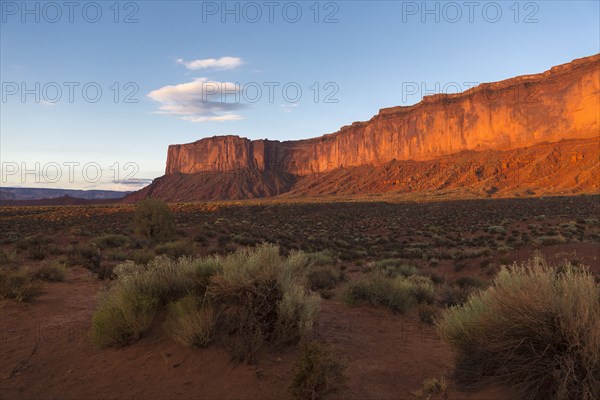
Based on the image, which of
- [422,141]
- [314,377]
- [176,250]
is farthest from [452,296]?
[422,141]

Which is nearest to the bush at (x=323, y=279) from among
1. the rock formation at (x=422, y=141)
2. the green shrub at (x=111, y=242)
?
the green shrub at (x=111, y=242)

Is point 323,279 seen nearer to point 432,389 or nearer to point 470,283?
point 470,283

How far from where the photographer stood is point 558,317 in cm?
332

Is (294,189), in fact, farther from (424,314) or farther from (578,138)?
(424,314)

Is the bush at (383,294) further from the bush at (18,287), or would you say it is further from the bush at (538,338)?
the bush at (18,287)

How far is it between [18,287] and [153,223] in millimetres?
10947

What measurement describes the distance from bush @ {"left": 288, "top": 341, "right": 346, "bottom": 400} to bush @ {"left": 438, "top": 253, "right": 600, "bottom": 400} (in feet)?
4.22

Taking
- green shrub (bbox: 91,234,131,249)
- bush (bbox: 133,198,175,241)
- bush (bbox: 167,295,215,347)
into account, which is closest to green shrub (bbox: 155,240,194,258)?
green shrub (bbox: 91,234,131,249)

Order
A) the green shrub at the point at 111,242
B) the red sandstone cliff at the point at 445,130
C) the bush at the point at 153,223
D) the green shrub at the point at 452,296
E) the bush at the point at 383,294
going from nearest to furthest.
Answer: the bush at the point at 383,294, the green shrub at the point at 452,296, the green shrub at the point at 111,242, the bush at the point at 153,223, the red sandstone cliff at the point at 445,130

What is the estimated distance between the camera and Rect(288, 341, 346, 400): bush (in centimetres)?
366

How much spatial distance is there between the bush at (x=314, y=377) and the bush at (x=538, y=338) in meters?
1.29

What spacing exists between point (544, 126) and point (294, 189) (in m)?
62.5

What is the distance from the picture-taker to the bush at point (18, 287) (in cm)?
682

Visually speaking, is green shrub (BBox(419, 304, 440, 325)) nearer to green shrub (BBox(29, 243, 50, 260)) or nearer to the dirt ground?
the dirt ground
